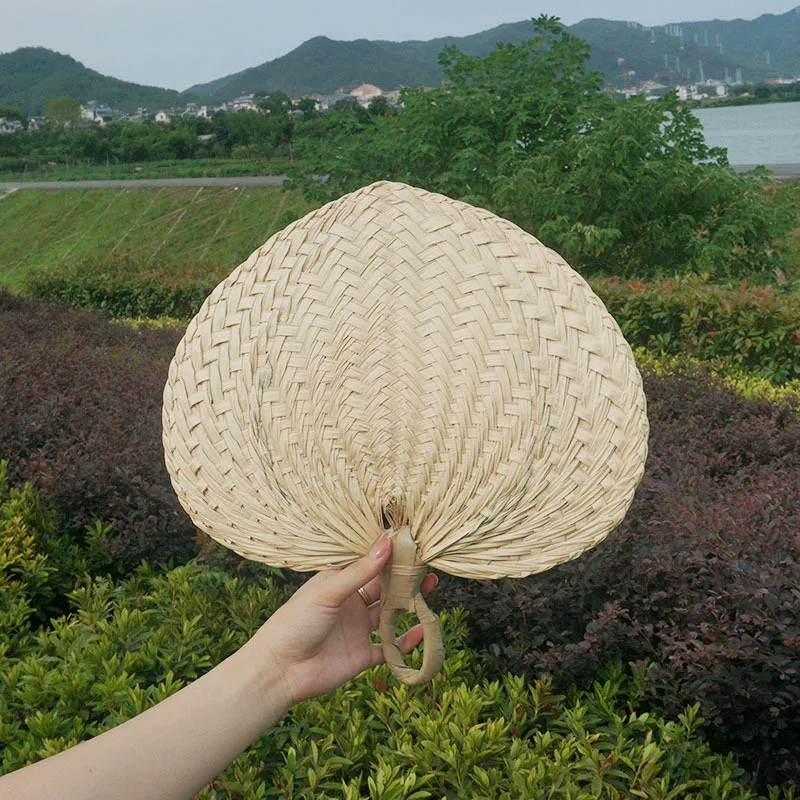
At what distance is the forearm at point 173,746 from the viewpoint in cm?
123

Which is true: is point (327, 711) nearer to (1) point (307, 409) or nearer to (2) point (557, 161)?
(1) point (307, 409)

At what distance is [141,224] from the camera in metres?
26.0

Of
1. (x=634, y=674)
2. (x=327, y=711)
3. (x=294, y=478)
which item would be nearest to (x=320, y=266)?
(x=294, y=478)

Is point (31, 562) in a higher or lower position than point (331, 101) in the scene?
lower

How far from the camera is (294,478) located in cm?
128

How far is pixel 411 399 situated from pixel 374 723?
4.44 feet

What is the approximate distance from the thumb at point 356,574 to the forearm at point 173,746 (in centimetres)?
20

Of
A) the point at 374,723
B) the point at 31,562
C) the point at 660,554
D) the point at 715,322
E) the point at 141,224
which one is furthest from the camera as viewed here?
the point at 141,224

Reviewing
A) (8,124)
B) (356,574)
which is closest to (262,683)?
(356,574)

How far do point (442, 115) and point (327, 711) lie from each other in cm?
910

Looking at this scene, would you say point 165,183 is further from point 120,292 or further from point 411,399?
point 411,399

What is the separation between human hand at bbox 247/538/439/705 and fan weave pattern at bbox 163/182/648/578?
0.19 feet

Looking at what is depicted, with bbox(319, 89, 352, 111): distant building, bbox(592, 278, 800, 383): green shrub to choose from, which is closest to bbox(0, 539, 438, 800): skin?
bbox(592, 278, 800, 383): green shrub

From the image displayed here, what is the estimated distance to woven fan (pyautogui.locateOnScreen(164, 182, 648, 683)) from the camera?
1.22 m
